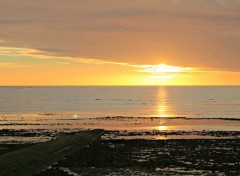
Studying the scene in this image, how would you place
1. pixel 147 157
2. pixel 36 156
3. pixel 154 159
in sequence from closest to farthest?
pixel 36 156 < pixel 154 159 < pixel 147 157

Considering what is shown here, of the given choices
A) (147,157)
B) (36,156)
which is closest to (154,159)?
(147,157)

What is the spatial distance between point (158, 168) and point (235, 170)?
5829 millimetres

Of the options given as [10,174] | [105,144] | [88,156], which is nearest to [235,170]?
[88,156]

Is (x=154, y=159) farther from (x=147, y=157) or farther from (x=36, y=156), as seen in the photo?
(x=36, y=156)

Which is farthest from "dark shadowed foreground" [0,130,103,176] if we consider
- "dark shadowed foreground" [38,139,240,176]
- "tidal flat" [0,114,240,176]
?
"dark shadowed foreground" [38,139,240,176]

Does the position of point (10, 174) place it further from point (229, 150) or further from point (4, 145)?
point (229, 150)

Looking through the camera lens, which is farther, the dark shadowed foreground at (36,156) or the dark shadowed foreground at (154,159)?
the dark shadowed foreground at (154,159)

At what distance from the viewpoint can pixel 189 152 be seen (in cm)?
4178

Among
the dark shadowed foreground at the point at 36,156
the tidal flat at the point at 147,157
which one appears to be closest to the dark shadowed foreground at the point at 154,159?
the tidal flat at the point at 147,157

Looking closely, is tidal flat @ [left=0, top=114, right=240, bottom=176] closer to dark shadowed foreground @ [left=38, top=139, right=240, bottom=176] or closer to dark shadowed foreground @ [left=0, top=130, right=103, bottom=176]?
dark shadowed foreground @ [left=38, top=139, right=240, bottom=176]

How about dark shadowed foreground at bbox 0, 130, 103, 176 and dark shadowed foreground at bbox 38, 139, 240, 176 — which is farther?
dark shadowed foreground at bbox 38, 139, 240, 176

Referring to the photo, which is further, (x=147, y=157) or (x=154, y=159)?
(x=147, y=157)

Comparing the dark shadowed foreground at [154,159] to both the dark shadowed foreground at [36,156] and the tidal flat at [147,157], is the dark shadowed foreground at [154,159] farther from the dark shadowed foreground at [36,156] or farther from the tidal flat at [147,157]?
the dark shadowed foreground at [36,156]

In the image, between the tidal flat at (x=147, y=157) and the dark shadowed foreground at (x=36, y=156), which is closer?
the dark shadowed foreground at (x=36, y=156)
